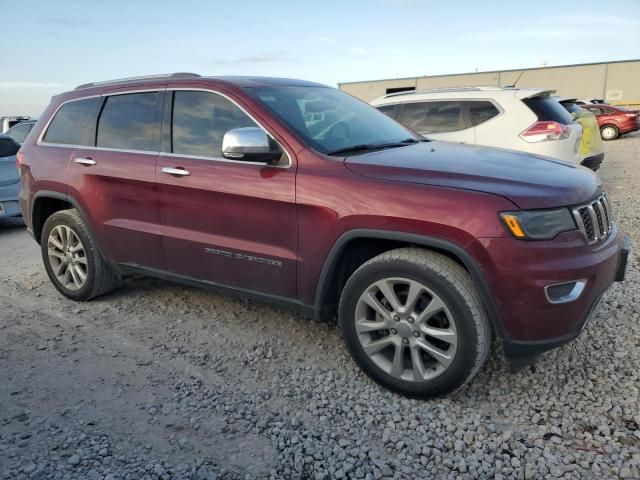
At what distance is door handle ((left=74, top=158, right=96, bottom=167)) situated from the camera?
410cm

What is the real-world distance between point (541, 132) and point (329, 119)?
3894 mm

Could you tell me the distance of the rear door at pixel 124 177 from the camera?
3.81 meters

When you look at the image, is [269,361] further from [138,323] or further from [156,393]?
[138,323]

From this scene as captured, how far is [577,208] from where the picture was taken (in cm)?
270

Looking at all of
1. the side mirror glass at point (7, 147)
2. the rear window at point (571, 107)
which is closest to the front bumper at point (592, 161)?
the rear window at point (571, 107)

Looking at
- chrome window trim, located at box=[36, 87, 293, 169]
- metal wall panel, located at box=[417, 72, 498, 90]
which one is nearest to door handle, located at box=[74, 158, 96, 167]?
chrome window trim, located at box=[36, 87, 293, 169]

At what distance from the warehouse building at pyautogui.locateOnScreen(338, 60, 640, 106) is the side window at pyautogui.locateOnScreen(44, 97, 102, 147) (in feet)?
101

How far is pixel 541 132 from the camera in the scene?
6449 mm

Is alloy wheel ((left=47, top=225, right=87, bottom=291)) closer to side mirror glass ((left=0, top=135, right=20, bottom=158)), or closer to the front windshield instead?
the front windshield

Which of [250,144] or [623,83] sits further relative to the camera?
[623,83]

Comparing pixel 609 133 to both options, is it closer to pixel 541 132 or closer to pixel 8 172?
pixel 541 132

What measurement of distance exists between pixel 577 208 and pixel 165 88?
2856mm

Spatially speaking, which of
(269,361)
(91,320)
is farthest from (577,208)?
(91,320)

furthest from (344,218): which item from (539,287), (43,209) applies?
(43,209)
